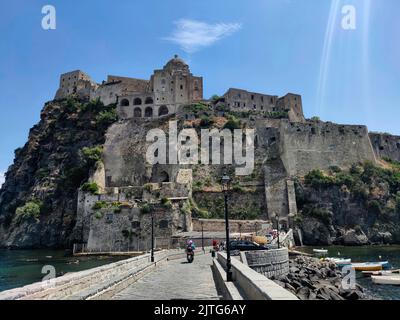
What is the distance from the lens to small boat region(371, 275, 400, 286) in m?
24.3

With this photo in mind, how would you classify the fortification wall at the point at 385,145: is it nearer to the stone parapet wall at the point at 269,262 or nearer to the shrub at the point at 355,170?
the shrub at the point at 355,170

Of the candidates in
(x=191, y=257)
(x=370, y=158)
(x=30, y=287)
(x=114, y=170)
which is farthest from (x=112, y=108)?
(x=30, y=287)

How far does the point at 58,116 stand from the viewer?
232 ft

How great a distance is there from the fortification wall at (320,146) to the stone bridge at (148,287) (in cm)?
4006

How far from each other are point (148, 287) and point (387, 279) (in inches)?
738

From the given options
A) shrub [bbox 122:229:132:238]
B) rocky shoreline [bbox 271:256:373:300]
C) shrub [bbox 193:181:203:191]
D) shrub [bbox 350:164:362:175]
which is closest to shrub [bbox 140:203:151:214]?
shrub [bbox 122:229:132:238]

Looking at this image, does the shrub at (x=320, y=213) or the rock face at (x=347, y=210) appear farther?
the shrub at (x=320, y=213)

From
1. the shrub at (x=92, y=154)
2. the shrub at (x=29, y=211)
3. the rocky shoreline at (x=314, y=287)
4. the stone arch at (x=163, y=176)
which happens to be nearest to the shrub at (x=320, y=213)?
the stone arch at (x=163, y=176)

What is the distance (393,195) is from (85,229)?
43.2 metres

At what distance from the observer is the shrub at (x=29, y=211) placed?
181 feet

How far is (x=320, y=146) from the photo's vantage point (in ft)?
189

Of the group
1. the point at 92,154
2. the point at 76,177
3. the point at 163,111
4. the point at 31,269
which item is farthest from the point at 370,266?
the point at 163,111
